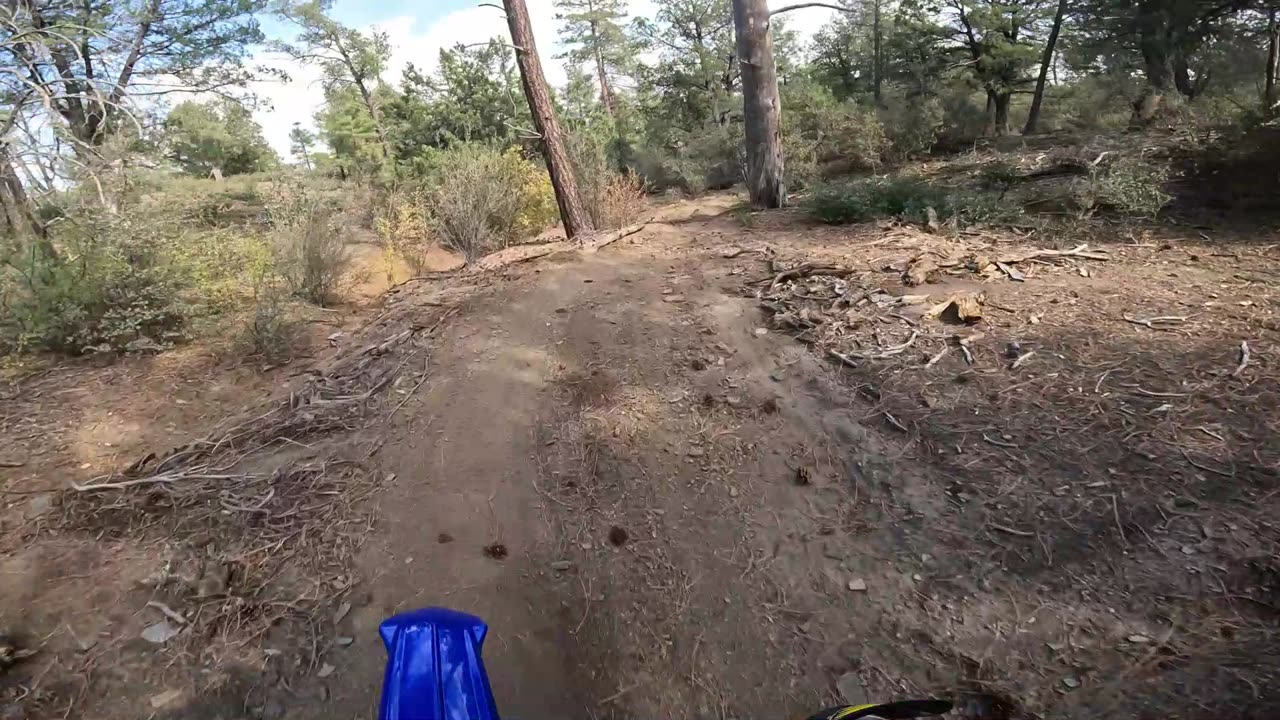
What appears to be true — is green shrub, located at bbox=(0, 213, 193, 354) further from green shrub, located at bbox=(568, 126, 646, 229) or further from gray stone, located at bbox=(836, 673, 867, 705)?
gray stone, located at bbox=(836, 673, 867, 705)

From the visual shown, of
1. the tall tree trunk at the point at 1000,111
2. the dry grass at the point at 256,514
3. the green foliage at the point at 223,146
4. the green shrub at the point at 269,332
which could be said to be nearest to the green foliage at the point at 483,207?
the green shrub at the point at 269,332

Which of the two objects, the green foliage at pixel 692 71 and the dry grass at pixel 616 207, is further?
the green foliage at pixel 692 71

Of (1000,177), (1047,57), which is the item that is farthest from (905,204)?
(1047,57)

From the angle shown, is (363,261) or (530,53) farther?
(363,261)

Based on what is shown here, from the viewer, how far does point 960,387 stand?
9.96 feet

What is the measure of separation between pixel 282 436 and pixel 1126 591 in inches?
152

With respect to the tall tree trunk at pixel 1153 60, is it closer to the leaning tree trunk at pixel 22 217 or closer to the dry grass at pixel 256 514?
the dry grass at pixel 256 514

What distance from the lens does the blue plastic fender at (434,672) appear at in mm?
1253

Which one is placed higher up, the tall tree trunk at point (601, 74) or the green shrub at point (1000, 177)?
the tall tree trunk at point (601, 74)

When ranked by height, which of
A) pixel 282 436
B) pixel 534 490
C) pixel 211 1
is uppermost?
pixel 211 1

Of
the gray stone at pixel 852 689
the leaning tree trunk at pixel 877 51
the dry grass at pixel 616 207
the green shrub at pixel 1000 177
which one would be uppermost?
the leaning tree trunk at pixel 877 51

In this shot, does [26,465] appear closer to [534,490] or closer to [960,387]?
[534,490]

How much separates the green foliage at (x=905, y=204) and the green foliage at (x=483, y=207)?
3.82 m

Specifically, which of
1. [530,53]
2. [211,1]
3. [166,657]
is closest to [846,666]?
[166,657]
